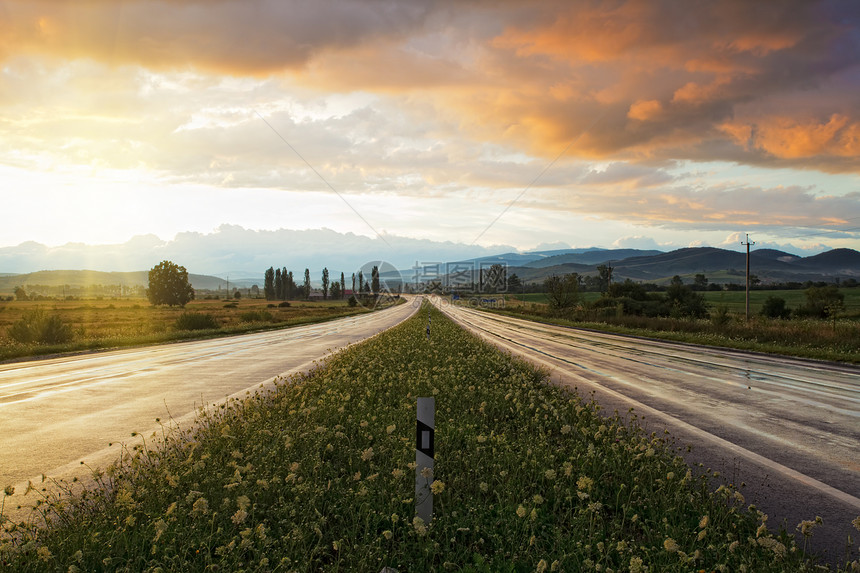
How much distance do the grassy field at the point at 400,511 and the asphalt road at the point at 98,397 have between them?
1.32 m

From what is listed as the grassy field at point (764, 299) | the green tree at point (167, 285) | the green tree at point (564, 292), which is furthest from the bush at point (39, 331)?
the green tree at point (167, 285)

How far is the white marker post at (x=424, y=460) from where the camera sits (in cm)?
416

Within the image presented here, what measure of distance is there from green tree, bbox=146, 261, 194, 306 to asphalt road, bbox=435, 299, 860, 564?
140360 millimetres

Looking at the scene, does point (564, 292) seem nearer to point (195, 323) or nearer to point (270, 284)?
point (195, 323)

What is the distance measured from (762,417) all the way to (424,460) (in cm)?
775

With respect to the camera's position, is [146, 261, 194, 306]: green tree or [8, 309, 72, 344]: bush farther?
[146, 261, 194, 306]: green tree

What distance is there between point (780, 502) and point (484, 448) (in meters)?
3.00

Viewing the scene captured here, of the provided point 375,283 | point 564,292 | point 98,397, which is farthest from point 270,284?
point 98,397

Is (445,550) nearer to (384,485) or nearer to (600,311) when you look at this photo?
(384,485)

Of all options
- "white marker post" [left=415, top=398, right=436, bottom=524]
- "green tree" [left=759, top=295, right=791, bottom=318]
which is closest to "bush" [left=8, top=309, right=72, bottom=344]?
"white marker post" [left=415, top=398, right=436, bottom=524]

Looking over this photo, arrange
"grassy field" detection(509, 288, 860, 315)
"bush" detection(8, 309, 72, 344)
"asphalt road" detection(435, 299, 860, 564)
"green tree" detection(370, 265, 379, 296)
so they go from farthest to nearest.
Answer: "green tree" detection(370, 265, 379, 296) → "grassy field" detection(509, 288, 860, 315) → "bush" detection(8, 309, 72, 344) → "asphalt road" detection(435, 299, 860, 564)

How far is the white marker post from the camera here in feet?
13.6

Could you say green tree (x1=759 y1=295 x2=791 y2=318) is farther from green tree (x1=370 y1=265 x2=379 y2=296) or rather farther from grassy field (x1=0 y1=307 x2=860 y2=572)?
green tree (x1=370 y1=265 x2=379 y2=296)

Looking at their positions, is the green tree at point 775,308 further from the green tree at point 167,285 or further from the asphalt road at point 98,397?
the green tree at point 167,285
